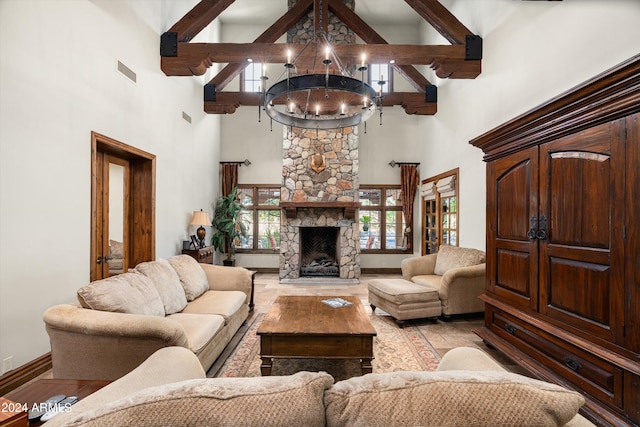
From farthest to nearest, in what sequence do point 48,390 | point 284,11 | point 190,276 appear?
point 284,11 < point 190,276 < point 48,390

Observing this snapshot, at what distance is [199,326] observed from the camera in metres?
2.55

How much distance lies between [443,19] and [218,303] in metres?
4.78

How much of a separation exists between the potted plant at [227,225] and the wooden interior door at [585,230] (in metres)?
5.89

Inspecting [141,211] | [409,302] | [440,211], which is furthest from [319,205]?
[141,211]

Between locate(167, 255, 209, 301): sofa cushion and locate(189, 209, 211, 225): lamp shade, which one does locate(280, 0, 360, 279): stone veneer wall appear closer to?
locate(189, 209, 211, 225): lamp shade

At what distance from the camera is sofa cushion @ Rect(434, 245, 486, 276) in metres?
4.20

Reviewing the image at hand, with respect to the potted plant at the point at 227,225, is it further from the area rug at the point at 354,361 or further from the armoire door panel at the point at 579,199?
the armoire door panel at the point at 579,199

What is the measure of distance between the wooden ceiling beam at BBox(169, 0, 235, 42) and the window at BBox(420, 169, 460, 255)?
15.0 feet

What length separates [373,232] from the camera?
25.2 feet

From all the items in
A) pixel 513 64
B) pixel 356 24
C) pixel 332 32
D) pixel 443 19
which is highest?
pixel 332 32

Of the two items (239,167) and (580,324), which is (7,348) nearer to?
(580,324)

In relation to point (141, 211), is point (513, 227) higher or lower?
lower

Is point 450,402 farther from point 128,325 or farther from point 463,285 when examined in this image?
point 463,285

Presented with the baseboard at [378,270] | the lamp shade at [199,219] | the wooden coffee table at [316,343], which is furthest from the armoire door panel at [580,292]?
the baseboard at [378,270]
